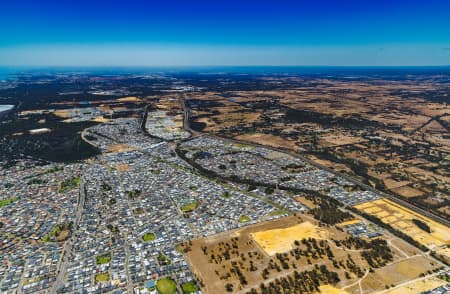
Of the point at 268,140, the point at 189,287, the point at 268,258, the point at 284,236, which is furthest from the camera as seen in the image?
the point at 268,140

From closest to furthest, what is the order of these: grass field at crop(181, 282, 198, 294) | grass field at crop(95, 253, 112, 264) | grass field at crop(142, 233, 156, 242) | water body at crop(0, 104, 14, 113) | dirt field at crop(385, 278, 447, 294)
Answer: dirt field at crop(385, 278, 447, 294) < grass field at crop(181, 282, 198, 294) < grass field at crop(95, 253, 112, 264) < grass field at crop(142, 233, 156, 242) < water body at crop(0, 104, 14, 113)

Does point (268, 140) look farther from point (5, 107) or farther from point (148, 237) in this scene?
point (5, 107)

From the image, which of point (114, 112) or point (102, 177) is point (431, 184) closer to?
point (102, 177)

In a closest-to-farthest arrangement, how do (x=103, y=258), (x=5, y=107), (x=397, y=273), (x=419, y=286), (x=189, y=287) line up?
(x=419, y=286) < (x=189, y=287) < (x=397, y=273) < (x=103, y=258) < (x=5, y=107)

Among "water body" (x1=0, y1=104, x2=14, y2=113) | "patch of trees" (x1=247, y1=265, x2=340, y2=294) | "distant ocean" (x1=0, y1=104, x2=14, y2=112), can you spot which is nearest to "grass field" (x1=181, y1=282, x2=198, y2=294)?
"patch of trees" (x1=247, y1=265, x2=340, y2=294)

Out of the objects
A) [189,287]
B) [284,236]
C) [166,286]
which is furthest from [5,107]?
[284,236]

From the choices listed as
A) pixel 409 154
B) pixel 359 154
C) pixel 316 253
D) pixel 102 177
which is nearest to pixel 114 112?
pixel 102 177

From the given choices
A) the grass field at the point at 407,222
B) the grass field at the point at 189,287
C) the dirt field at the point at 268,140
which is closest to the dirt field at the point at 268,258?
the grass field at the point at 189,287

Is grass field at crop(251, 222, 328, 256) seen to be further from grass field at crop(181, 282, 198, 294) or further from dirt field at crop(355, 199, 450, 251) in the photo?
dirt field at crop(355, 199, 450, 251)
